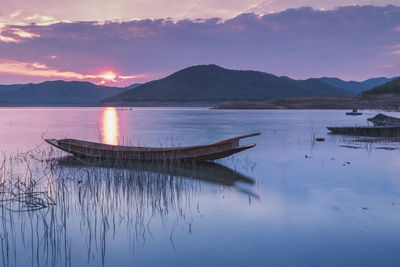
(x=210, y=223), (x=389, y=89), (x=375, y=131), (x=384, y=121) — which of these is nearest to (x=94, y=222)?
(x=210, y=223)

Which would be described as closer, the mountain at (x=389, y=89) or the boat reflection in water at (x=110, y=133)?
the boat reflection in water at (x=110, y=133)

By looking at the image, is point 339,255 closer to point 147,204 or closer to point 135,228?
point 135,228

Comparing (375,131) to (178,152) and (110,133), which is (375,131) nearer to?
(178,152)

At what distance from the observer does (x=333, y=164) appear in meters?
16.7

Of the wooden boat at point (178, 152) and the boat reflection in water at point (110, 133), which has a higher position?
the wooden boat at point (178, 152)

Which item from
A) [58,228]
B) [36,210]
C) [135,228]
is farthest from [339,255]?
[36,210]

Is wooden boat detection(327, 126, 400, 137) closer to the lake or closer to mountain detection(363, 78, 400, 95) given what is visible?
the lake

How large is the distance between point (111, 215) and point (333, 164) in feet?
39.6

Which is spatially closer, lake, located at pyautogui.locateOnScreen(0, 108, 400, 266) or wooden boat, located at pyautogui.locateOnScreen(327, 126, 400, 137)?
lake, located at pyautogui.locateOnScreen(0, 108, 400, 266)

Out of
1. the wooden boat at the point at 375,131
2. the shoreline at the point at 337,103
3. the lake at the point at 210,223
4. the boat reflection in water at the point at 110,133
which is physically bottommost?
the lake at the point at 210,223

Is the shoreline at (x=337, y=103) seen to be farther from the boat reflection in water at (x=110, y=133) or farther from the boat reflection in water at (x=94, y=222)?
the boat reflection in water at (x=94, y=222)

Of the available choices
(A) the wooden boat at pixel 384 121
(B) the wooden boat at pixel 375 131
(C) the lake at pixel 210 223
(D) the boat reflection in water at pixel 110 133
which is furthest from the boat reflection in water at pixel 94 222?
(A) the wooden boat at pixel 384 121

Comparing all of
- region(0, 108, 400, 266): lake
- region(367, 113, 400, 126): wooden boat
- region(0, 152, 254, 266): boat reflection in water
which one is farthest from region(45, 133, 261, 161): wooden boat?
region(367, 113, 400, 126): wooden boat

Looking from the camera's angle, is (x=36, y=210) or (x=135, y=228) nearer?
(x=135, y=228)
